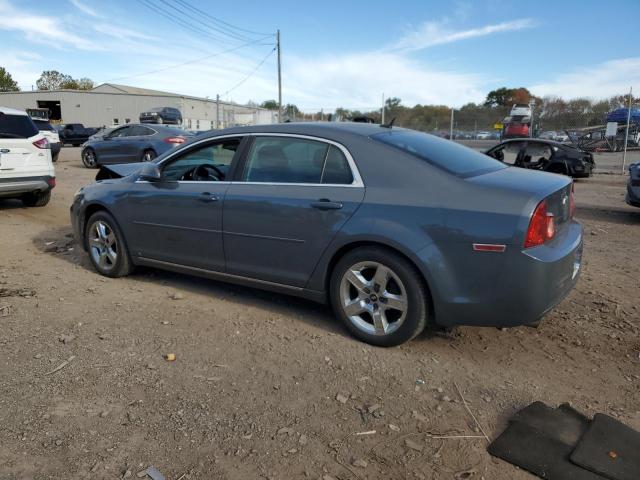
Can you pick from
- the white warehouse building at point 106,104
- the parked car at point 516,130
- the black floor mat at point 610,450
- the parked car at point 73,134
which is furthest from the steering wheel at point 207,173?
the white warehouse building at point 106,104

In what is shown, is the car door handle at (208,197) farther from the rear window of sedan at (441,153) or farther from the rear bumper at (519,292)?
the rear bumper at (519,292)

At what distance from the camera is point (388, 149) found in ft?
12.5

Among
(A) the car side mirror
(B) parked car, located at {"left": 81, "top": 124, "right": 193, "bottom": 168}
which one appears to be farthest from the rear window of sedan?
(B) parked car, located at {"left": 81, "top": 124, "right": 193, "bottom": 168}

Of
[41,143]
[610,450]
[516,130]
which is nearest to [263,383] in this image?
[610,450]

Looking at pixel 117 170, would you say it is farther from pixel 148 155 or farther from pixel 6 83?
pixel 6 83

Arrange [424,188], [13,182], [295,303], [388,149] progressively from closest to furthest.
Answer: [424,188]
[388,149]
[295,303]
[13,182]

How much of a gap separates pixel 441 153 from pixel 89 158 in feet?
51.9

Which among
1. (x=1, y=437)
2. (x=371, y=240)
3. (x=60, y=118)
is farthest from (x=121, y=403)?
(x=60, y=118)

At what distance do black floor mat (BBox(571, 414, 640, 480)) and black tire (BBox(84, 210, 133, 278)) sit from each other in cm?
428

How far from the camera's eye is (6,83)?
8138 cm

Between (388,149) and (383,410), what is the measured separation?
181cm

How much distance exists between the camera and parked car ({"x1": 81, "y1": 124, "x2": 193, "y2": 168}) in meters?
15.6

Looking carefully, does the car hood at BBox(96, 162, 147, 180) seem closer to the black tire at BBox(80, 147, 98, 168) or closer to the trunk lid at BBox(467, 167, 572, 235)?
the trunk lid at BBox(467, 167, 572, 235)

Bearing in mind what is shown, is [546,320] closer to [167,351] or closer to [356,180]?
[356,180]
